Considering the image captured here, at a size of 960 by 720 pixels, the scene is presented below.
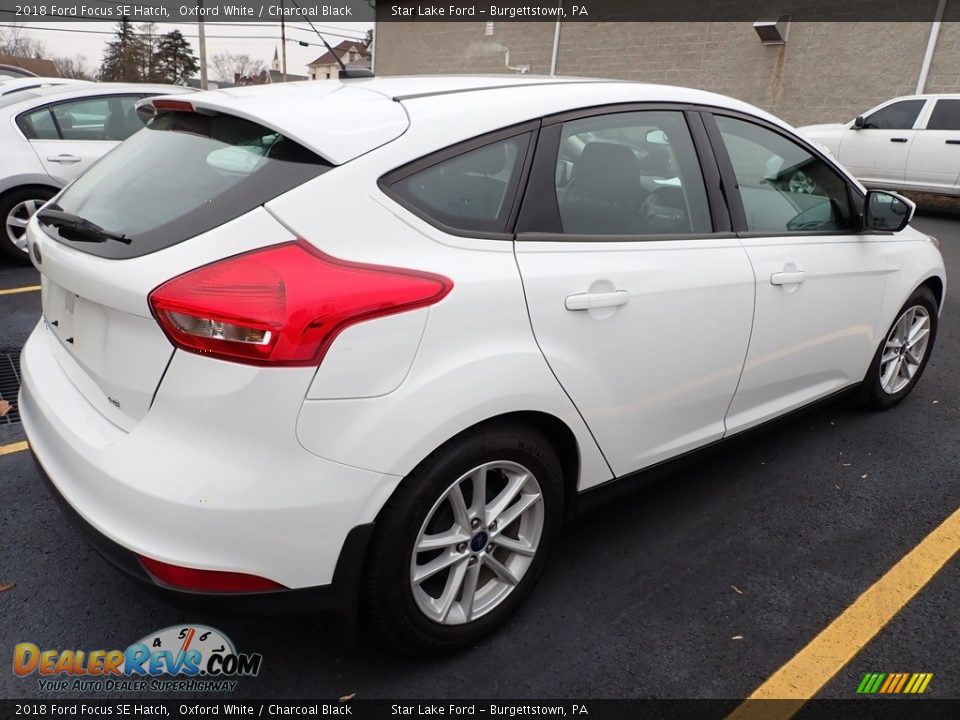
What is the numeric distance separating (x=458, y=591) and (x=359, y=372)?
81 centimetres

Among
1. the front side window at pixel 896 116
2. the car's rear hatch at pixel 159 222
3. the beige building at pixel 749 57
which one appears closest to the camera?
the car's rear hatch at pixel 159 222

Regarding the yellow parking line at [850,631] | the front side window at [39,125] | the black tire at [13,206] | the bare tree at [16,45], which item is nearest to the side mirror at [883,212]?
the yellow parking line at [850,631]

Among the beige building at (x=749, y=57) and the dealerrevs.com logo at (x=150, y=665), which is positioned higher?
the beige building at (x=749, y=57)

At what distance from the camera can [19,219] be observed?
620 centimetres

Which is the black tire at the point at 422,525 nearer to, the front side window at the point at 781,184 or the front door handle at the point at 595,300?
the front door handle at the point at 595,300

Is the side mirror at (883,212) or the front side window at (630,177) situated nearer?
the front side window at (630,177)

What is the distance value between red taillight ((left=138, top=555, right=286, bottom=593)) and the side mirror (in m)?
2.96

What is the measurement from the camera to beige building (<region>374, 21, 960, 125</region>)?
1467 centimetres

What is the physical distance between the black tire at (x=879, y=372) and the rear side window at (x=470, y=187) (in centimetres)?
250

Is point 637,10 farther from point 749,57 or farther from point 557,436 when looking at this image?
point 557,436

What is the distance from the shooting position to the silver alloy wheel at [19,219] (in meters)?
6.15

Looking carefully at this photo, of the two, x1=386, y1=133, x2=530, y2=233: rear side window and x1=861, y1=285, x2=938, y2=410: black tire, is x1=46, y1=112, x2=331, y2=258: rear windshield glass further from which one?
x1=861, y1=285, x2=938, y2=410: black tire

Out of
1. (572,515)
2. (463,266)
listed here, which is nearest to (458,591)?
(572,515)

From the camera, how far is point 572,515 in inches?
93.7
